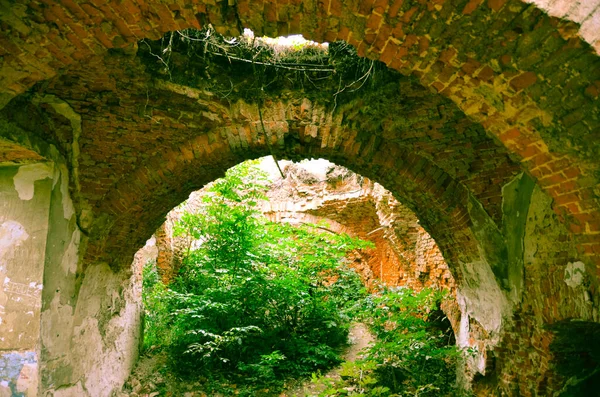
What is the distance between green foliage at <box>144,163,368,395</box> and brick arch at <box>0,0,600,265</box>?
192 inches

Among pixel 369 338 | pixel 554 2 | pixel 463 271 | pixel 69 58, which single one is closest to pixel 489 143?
pixel 463 271

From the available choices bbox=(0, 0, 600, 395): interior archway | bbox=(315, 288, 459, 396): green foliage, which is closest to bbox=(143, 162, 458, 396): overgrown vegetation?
bbox=(315, 288, 459, 396): green foliage

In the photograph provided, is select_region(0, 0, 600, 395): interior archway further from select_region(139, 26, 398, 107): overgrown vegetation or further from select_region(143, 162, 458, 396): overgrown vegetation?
select_region(143, 162, 458, 396): overgrown vegetation

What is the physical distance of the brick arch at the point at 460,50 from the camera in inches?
76.3


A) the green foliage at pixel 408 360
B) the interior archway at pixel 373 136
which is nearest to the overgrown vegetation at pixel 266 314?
the green foliage at pixel 408 360

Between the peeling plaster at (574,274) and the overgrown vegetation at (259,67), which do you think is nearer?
the peeling plaster at (574,274)

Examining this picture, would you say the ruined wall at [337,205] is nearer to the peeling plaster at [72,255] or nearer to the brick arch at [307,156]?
the brick arch at [307,156]

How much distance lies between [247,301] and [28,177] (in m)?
4.18

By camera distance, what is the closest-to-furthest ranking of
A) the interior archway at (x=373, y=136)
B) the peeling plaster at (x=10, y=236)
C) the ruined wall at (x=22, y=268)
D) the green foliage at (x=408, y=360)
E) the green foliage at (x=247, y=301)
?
the interior archway at (x=373, y=136)
the ruined wall at (x=22, y=268)
the peeling plaster at (x=10, y=236)
the green foliage at (x=408, y=360)
the green foliage at (x=247, y=301)

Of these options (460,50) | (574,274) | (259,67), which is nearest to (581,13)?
(460,50)

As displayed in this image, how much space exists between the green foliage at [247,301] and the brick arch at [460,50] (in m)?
4.88

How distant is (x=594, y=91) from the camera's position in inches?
76.0

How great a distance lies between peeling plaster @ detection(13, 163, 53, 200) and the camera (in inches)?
155

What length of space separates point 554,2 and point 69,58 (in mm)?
2654
